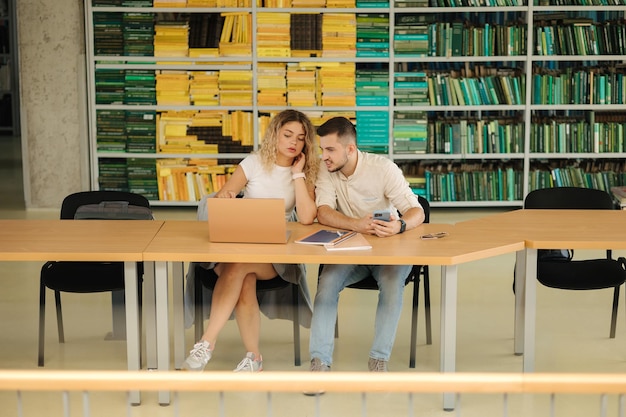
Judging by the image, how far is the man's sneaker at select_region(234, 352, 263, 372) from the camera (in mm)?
4375

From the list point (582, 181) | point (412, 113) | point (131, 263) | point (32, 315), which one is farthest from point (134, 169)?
point (131, 263)

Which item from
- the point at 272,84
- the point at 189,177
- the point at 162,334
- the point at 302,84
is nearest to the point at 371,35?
the point at 302,84

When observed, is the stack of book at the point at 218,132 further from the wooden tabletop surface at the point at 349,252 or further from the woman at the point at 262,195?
the wooden tabletop surface at the point at 349,252

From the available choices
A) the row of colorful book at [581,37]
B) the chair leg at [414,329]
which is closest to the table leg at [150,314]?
the chair leg at [414,329]

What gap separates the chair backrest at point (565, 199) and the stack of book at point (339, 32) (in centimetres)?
340

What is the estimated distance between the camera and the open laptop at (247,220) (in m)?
4.08

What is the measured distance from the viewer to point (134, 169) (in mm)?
8570

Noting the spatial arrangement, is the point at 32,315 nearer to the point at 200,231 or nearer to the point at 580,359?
the point at 200,231

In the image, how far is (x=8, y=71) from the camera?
1568 centimetres

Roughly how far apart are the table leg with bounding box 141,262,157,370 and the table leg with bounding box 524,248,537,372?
1.64 m

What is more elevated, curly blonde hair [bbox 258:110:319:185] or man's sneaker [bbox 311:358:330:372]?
curly blonde hair [bbox 258:110:319:185]

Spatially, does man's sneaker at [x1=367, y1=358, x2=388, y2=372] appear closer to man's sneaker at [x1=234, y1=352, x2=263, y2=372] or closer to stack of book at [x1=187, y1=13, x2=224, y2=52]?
man's sneaker at [x1=234, y1=352, x2=263, y2=372]

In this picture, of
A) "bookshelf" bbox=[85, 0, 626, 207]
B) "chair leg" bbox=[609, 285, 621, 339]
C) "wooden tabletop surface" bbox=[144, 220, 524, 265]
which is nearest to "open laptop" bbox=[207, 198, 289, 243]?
"wooden tabletop surface" bbox=[144, 220, 524, 265]

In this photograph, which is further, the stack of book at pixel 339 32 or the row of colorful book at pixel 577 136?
the row of colorful book at pixel 577 136
